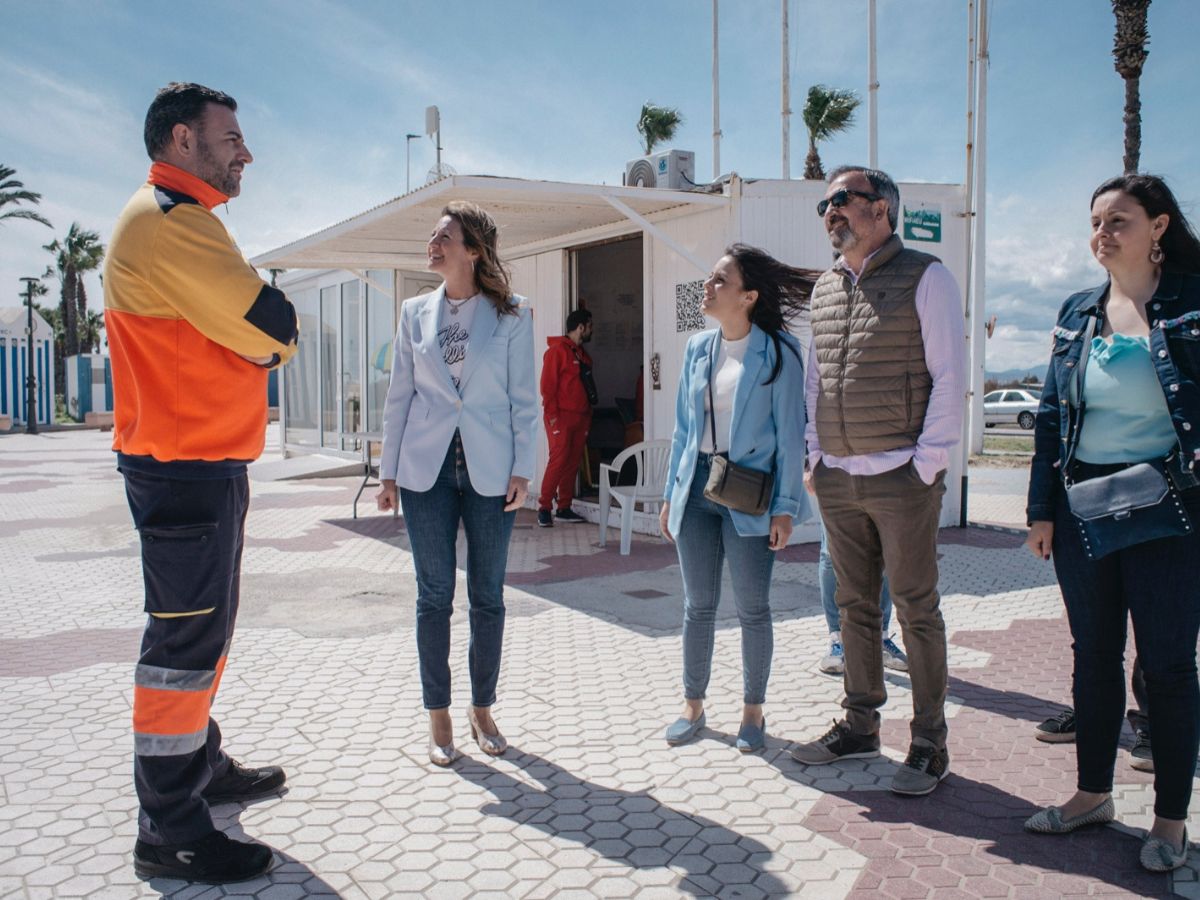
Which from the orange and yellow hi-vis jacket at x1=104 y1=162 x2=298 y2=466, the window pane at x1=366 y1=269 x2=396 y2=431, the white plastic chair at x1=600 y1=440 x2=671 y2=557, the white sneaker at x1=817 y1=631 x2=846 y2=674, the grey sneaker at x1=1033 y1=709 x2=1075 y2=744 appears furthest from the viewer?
the window pane at x1=366 y1=269 x2=396 y2=431

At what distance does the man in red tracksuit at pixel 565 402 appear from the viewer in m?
9.79

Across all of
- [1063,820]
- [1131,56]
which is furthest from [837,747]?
[1131,56]

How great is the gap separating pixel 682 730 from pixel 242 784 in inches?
65.1

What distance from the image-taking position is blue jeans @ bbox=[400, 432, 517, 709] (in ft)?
12.1

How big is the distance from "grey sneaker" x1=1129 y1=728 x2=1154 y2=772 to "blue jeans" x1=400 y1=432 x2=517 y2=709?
7.92 ft

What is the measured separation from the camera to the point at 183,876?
280 centimetres

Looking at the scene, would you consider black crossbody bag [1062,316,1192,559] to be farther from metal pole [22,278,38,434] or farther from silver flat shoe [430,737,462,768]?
metal pole [22,278,38,434]

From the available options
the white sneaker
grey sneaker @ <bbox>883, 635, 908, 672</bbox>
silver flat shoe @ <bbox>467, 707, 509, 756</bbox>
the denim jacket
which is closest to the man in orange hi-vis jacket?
silver flat shoe @ <bbox>467, 707, 509, 756</bbox>

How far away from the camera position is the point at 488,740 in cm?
382

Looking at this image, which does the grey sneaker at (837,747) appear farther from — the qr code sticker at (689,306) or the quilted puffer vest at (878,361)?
the qr code sticker at (689,306)

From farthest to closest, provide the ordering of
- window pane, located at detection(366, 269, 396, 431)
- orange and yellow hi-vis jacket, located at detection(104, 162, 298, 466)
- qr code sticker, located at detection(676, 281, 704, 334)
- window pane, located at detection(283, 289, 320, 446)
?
window pane, located at detection(283, 289, 320, 446), window pane, located at detection(366, 269, 396, 431), qr code sticker, located at detection(676, 281, 704, 334), orange and yellow hi-vis jacket, located at detection(104, 162, 298, 466)

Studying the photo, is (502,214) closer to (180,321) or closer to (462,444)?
(462,444)

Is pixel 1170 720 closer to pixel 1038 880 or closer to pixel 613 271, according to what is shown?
pixel 1038 880

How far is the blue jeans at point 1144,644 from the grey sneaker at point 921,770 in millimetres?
485
